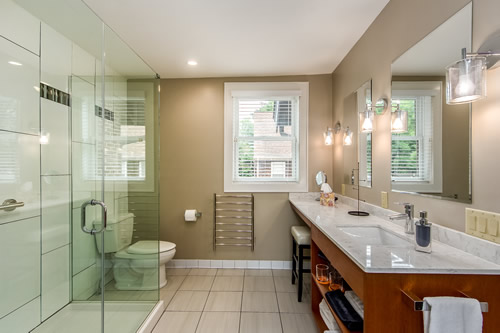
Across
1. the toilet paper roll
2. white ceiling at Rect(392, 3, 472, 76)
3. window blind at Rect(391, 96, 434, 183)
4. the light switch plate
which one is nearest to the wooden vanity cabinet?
the light switch plate

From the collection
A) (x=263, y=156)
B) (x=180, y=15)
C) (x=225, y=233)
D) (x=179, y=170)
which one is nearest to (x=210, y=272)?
(x=225, y=233)

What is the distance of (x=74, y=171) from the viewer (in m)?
1.64

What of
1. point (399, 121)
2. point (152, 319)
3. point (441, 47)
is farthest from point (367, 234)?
point (152, 319)

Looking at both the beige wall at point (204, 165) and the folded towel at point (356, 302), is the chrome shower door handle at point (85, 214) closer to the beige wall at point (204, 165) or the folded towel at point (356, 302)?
the beige wall at point (204, 165)

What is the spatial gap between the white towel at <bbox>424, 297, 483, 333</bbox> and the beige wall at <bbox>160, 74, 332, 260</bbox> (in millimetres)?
2117

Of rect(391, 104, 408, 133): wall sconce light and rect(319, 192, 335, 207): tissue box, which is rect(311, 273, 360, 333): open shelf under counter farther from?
rect(391, 104, 408, 133): wall sconce light

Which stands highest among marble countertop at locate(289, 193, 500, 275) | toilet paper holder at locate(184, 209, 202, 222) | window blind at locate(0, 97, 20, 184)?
window blind at locate(0, 97, 20, 184)

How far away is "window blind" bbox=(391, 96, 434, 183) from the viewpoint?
1302 mm

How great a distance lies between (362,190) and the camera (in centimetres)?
212

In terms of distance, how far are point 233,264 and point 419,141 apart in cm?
240

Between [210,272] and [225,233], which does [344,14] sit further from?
[210,272]

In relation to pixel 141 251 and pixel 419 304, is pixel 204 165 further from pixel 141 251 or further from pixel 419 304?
pixel 419 304

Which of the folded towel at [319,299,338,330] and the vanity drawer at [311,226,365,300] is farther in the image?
the folded towel at [319,299,338,330]

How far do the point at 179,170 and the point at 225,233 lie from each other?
0.99 metres
